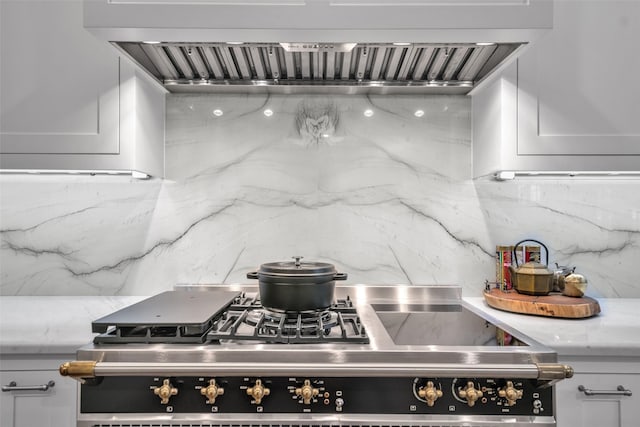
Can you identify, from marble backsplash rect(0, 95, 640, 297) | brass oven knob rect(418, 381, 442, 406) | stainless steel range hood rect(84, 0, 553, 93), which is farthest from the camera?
marble backsplash rect(0, 95, 640, 297)

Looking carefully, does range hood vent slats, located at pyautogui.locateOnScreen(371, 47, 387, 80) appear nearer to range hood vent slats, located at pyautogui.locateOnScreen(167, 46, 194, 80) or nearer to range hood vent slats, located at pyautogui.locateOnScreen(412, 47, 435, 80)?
range hood vent slats, located at pyautogui.locateOnScreen(412, 47, 435, 80)

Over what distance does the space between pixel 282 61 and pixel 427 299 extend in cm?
109

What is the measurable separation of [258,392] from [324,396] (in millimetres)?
159

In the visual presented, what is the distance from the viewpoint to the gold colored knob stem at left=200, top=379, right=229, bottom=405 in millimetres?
907

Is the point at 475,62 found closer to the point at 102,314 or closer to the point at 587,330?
the point at 587,330

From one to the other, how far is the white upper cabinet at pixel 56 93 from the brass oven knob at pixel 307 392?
96 cm

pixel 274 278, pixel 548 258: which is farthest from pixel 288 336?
pixel 548 258

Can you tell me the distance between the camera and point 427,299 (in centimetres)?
159

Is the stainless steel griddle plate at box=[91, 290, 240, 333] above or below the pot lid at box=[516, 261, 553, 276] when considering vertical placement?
below

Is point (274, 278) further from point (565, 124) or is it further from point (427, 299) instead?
point (565, 124)

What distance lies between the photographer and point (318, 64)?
1387mm

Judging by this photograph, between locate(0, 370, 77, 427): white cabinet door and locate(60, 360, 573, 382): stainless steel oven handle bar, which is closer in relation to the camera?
locate(60, 360, 573, 382): stainless steel oven handle bar

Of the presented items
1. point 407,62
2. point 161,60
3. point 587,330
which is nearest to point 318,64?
point 407,62

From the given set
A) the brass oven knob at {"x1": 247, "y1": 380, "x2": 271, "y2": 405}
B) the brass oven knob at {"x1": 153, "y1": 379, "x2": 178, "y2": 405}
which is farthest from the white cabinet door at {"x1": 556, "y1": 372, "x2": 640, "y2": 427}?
the brass oven knob at {"x1": 153, "y1": 379, "x2": 178, "y2": 405}
